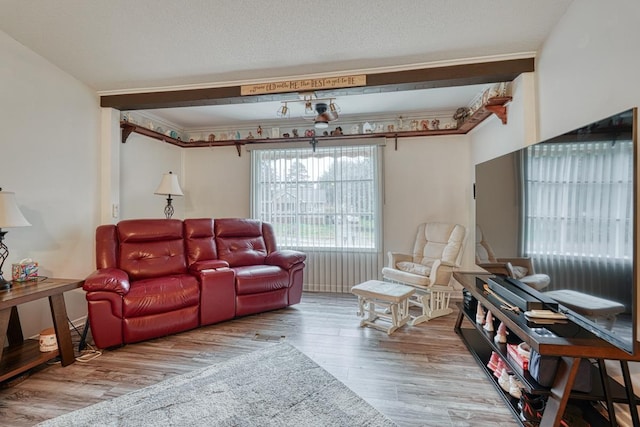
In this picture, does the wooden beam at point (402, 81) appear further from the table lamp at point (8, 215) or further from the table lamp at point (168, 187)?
the table lamp at point (8, 215)

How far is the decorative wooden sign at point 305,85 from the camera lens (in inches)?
104

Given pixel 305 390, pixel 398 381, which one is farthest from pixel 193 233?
pixel 398 381

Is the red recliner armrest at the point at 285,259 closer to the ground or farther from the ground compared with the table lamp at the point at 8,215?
closer to the ground

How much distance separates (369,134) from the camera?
3916 millimetres

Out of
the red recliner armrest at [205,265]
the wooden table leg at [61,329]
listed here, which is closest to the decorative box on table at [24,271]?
the wooden table leg at [61,329]

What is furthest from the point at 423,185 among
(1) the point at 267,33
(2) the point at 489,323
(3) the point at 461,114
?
(1) the point at 267,33

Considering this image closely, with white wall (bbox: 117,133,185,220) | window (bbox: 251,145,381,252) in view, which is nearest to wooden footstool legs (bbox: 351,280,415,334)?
window (bbox: 251,145,381,252)

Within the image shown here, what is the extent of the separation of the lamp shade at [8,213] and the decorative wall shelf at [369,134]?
5.32 feet

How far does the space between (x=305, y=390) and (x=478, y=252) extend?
1.77 metres

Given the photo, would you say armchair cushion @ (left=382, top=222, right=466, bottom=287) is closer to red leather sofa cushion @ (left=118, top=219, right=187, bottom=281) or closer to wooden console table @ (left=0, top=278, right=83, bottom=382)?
red leather sofa cushion @ (left=118, top=219, right=187, bottom=281)

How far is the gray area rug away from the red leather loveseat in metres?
0.75

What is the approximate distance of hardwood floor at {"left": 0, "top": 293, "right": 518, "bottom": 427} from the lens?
1649 mm

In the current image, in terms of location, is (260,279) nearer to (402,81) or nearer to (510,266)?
(510,266)

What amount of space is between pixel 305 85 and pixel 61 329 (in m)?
2.81
